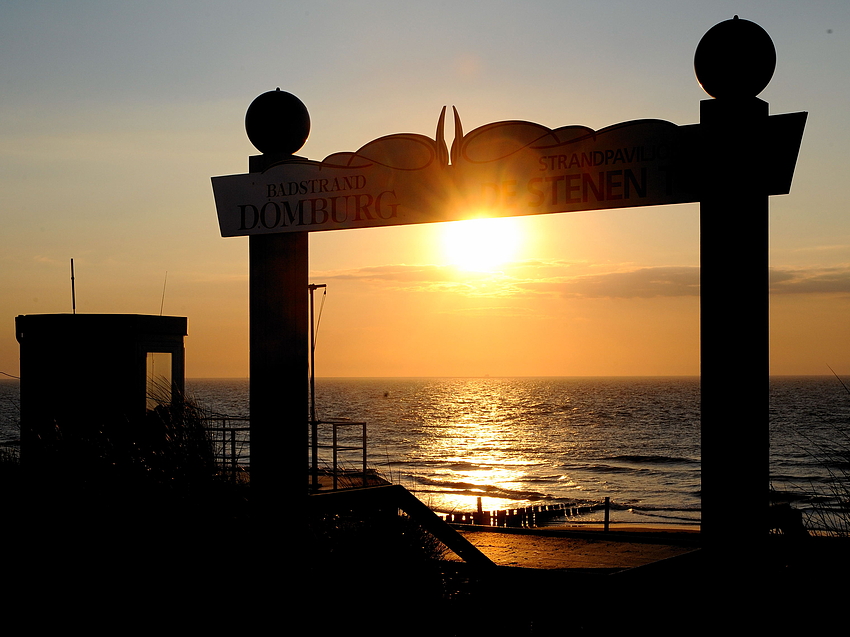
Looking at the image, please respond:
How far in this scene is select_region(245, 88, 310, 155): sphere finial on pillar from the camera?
656 cm

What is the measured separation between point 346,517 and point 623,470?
48.6 m

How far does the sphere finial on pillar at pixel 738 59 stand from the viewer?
5016 millimetres

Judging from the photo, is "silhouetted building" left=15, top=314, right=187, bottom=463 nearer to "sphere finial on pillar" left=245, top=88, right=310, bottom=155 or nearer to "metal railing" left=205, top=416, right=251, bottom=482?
"metal railing" left=205, top=416, right=251, bottom=482

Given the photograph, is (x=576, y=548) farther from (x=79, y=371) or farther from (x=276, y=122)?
(x=79, y=371)

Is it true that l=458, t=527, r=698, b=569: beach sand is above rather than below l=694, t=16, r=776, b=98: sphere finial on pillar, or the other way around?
below

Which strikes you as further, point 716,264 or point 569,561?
point 569,561

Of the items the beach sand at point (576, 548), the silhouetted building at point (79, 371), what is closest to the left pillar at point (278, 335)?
the beach sand at point (576, 548)

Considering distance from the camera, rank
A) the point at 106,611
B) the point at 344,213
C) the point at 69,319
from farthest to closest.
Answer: the point at 69,319
the point at 344,213
the point at 106,611

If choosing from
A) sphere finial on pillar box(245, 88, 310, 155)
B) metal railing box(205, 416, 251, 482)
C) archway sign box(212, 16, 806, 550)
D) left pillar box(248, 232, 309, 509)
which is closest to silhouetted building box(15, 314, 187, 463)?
metal railing box(205, 416, 251, 482)

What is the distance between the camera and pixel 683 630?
12.7ft

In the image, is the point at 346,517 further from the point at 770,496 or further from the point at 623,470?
the point at 623,470

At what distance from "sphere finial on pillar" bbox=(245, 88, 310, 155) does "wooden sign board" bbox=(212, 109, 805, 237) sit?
19 cm

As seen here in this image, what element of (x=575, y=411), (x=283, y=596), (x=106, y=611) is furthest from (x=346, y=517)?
(x=575, y=411)

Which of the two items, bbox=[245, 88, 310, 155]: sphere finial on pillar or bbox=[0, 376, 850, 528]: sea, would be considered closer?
bbox=[245, 88, 310, 155]: sphere finial on pillar
